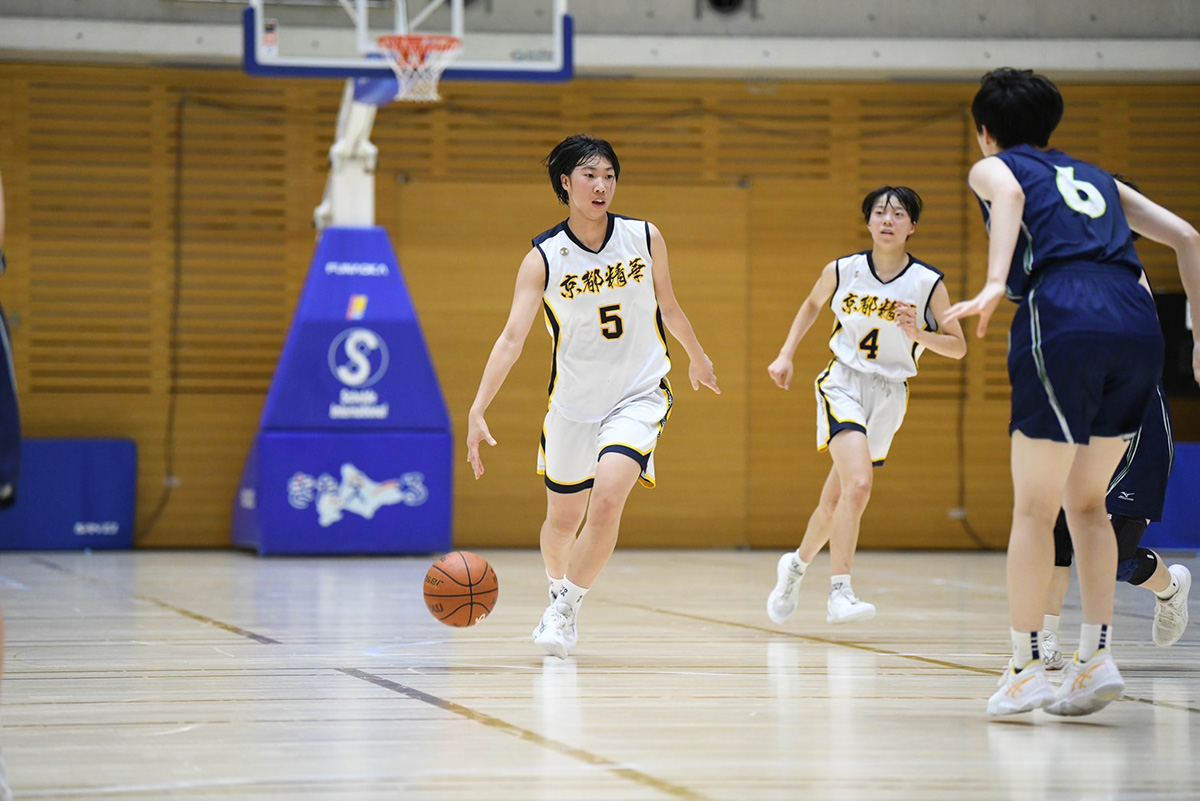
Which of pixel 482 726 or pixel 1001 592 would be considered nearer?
pixel 482 726

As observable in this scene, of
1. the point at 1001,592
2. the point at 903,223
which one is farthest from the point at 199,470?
the point at 903,223

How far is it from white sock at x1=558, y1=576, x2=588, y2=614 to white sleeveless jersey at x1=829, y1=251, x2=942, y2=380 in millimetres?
2024

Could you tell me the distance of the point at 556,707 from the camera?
13.9 feet

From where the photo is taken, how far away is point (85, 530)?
1221 centimetres

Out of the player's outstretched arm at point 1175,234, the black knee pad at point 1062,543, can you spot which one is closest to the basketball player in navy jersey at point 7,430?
the player's outstretched arm at point 1175,234

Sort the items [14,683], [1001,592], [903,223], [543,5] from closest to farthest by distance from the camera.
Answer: [14,683]
[903,223]
[1001,592]
[543,5]

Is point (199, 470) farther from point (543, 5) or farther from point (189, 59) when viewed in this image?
point (543, 5)

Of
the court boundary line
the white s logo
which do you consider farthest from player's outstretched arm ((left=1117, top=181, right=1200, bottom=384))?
the white s logo

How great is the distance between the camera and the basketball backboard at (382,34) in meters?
10.1

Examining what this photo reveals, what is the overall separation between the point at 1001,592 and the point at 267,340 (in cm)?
688

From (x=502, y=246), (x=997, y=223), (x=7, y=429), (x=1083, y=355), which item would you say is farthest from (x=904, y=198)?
(x=502, y=246)

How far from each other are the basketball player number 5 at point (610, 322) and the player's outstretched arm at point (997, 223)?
5.72ft

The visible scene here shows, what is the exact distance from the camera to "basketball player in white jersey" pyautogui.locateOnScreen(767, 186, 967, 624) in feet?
21.2

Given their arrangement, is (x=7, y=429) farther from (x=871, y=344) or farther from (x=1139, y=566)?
(x=871, y=344)
